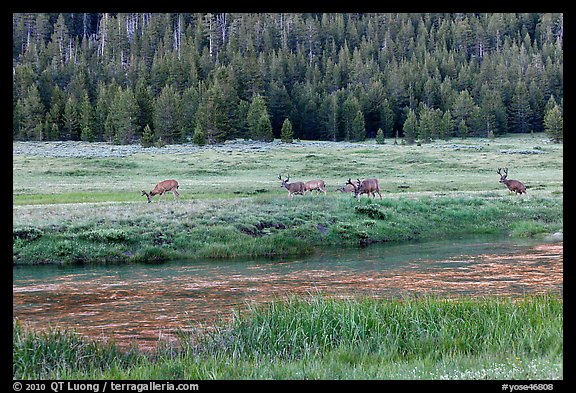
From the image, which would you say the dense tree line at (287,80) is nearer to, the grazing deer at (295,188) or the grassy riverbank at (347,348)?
the grazing deer at (295,188)

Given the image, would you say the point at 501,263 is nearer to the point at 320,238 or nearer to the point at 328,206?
the point at 320,238

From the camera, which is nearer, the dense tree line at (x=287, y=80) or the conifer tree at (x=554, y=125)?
the conifer tree at (x=554, y=125)

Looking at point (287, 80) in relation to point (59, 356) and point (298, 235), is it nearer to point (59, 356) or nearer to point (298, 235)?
point (298, 235)

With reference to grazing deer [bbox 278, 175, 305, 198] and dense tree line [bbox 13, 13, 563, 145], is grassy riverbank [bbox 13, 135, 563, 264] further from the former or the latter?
dense tree line [bbox 13, 13, 563, 145]

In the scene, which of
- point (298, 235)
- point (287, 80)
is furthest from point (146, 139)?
point (298, 235)

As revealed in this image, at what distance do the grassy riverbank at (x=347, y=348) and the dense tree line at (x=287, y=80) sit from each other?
80.7 m

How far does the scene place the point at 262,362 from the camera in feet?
31.1

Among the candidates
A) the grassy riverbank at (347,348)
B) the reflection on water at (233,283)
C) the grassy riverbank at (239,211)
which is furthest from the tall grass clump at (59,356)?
the grassy riverbank at (239,211)

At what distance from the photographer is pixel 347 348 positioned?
10281 mm

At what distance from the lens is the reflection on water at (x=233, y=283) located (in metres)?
15.8

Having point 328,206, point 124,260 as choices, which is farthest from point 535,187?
point 124,260

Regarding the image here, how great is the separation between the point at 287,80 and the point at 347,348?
4776 inches

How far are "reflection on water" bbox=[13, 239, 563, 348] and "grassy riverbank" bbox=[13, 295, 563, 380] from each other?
7.71ft
